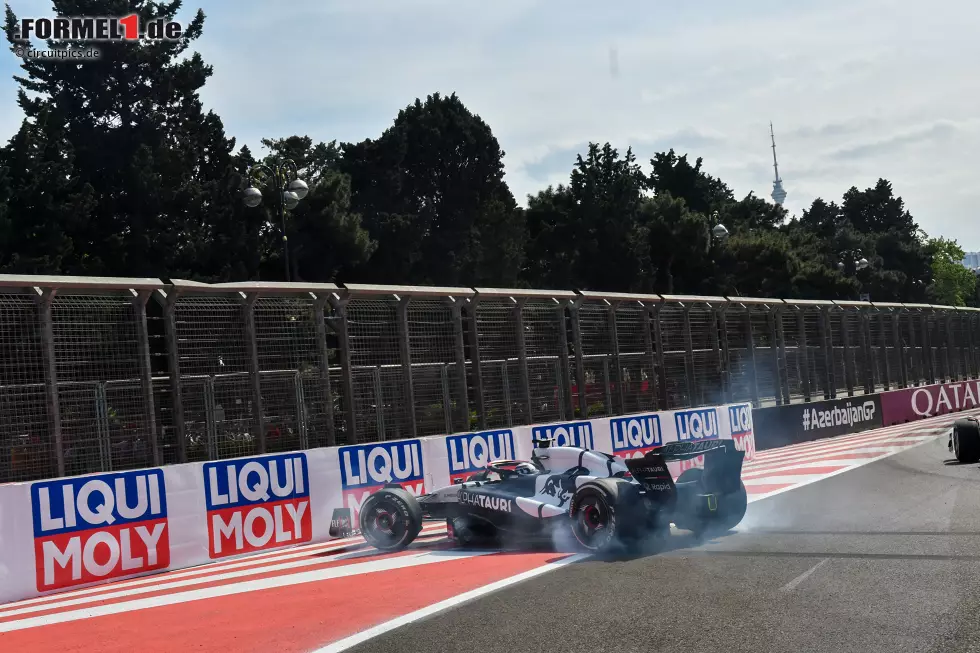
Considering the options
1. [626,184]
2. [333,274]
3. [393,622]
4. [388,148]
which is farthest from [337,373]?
[626,184]

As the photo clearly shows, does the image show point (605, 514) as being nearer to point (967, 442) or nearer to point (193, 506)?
point (193, 506)

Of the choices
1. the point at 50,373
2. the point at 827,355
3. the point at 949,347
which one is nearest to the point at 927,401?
the point at 949,347

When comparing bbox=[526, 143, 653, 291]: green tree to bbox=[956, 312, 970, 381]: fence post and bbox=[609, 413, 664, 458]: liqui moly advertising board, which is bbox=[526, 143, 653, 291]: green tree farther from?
bbox=[609, 413, 664, 458]: liqui moly advertising board

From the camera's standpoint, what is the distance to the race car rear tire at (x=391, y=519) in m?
10.9

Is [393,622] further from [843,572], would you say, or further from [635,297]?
[635,297]

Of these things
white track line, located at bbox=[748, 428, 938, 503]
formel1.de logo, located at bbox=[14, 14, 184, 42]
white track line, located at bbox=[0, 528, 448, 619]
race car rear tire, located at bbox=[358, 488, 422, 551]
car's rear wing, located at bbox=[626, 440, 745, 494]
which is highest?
formel1.de logo, located at bbox=[14, 14, 184, 42]

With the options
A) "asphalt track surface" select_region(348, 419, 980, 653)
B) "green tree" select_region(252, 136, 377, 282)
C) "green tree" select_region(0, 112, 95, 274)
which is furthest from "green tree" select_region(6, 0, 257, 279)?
"asphalt track surface" select_region(348, 419, 980, 653)

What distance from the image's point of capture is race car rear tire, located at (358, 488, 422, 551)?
10.9 m

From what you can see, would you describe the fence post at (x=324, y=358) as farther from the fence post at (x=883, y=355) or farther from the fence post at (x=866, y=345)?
the fence post at (x=883, y=355)

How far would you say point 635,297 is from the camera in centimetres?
1994

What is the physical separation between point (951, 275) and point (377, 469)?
14457 centimetres

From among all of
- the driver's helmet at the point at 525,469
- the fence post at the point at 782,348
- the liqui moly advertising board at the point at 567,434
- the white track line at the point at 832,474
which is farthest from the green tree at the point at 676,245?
the driver's helmet at the point at 525,469

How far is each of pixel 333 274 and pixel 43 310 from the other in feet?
111

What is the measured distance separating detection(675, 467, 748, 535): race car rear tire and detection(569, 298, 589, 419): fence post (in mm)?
7661
